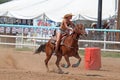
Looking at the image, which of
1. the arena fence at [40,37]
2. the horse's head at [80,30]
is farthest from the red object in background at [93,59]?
the arena fence at [40,37]

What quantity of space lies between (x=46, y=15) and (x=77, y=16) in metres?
2.29

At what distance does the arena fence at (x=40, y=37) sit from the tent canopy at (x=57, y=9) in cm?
492

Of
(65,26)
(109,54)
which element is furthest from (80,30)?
(109,54)

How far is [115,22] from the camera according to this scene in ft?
89.0

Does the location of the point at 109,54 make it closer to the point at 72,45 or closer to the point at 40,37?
the point at 40,37

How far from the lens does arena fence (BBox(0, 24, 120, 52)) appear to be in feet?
73.9

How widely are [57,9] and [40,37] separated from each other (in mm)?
7307

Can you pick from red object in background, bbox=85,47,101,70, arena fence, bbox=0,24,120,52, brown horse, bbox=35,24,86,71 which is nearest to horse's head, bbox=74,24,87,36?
brown horse, bbox=35,24,86,71

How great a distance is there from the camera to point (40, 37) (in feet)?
77.7

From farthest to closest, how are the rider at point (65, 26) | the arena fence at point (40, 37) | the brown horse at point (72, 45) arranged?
the arena fence at point (40, 37) < the rider at point (65, 26) < the brown horse at point (72, 45)

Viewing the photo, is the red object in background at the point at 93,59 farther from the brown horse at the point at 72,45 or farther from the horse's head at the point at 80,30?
the horse's head at the point at 80,30

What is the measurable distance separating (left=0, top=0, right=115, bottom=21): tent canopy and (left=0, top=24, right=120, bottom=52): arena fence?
4.92 metres

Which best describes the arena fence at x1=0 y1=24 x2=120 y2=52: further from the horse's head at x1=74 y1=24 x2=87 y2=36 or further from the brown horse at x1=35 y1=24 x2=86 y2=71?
the horse's head at x1=74 y1=24 x2=87 y2=36

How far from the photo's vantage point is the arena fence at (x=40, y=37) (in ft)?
73.9
